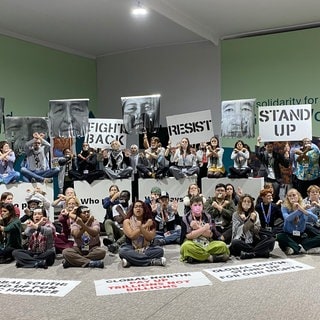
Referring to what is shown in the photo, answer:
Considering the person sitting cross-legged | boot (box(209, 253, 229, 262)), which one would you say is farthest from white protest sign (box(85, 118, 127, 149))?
boot (box(209, 253, 229, 262))

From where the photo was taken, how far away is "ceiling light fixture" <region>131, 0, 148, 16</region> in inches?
302

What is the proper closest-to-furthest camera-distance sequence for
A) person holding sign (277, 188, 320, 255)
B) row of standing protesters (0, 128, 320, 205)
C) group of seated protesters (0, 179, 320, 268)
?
group of seated protesters (0, 179, 320, 268)
person holding sign (277, 188, 320, 255)
row of standing protesters (0, 128, 320, 205)

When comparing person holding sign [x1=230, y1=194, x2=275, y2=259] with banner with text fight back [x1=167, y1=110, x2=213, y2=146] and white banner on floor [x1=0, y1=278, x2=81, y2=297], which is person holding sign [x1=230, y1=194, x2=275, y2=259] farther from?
banner with text fight back [x1=167, y1=110, x2=213, y2=146]

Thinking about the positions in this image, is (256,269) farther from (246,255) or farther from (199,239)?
(199,239)

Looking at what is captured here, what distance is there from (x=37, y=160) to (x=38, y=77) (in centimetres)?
406

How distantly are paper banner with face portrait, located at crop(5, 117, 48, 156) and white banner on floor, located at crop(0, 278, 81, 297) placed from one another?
124 inches

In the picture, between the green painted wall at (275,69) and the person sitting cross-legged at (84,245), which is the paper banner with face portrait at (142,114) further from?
the green painted wall at (275,69)

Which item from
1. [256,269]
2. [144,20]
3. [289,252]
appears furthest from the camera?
[144,20]

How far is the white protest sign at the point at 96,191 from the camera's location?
718cm

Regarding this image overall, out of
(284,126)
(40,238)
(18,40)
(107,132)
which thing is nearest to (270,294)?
(40,238)

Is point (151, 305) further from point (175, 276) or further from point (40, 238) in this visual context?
point (40, 238)

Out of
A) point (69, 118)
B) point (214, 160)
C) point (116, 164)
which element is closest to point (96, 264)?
point (116, 164)

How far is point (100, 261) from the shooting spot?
4.73 meters

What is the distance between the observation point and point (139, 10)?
26.3 feet
